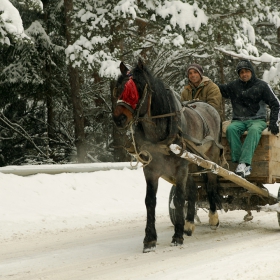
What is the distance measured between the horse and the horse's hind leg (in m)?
0.58

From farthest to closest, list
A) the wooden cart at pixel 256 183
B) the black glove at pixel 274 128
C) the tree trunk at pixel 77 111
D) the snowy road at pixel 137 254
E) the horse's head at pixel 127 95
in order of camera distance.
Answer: the tree trunk at pixel 77 111 → the wooden cart at pixel 256 183 → the black glove at pixel 274 128 → the horse's head at pixel 127 95 → the snowy road at pixel 137 254

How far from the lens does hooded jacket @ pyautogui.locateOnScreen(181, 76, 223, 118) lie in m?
8.35

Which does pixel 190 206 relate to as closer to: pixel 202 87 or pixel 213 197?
pixel 213 197

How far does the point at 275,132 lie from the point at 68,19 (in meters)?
10.2

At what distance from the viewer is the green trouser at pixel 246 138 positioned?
7473 mm

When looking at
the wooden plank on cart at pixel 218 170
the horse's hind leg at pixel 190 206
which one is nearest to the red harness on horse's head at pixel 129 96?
the wooden plank on cart at pixel 218 170

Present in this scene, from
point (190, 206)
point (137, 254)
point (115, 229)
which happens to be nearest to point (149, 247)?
point (137, 254)

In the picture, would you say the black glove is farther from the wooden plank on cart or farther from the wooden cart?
the wooden plank on cart

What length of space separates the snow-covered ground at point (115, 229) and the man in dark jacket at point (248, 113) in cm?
113

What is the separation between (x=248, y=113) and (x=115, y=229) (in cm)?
272

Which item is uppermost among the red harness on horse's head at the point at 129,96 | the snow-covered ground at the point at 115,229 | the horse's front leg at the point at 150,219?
the red harness on horse's head at the point at 129,96

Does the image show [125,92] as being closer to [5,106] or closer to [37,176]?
[37,176]

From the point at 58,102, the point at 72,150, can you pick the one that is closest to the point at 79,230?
the point at 72,150

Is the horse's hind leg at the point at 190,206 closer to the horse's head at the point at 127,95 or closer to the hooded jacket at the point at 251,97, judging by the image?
the hooded jacket at the point at 251,97
